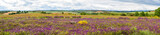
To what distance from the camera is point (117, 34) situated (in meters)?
5.05

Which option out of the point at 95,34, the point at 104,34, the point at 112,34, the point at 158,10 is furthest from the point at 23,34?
the point at 158,10

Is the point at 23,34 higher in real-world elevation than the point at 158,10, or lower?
higher

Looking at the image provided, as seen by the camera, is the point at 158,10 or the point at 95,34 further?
the point at 158,10

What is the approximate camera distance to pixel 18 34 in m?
4.95

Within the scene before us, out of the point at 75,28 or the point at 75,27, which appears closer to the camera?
the point at 75,28

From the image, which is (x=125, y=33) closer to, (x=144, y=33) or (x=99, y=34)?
(x=144, y=33)

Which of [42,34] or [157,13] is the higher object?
[42,34]

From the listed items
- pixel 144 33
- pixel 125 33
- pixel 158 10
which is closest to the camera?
pixel 144 33

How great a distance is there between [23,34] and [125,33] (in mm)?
3902

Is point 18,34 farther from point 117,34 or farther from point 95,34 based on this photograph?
point 117,34

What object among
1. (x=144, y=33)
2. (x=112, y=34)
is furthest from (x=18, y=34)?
(x=144, y=33)

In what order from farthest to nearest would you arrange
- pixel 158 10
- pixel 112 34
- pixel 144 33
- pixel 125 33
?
pixel 158 10 → pixel 125 33 → pixel 112 34 → pixel 144 33

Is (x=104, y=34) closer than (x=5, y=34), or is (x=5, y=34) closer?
(x=104, y=34)

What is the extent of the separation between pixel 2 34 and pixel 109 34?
393cm
